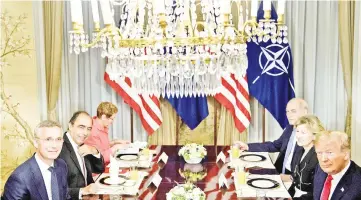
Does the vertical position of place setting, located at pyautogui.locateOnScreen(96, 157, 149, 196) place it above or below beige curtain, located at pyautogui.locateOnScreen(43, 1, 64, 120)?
below

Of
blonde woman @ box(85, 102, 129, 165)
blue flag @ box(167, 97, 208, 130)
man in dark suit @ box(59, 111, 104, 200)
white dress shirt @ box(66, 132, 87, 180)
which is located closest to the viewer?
man in dark suit @ box(59, 111, 104, 200)

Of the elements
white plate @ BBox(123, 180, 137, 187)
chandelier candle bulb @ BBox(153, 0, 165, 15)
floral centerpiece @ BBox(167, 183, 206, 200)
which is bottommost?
white plate @ BBox(123, 180, 137, 187)

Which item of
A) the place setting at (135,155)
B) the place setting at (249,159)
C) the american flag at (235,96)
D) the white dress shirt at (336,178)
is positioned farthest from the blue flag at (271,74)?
the white dress shirt at (336,178)

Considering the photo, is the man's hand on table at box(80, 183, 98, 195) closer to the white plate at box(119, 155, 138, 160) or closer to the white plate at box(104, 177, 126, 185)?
the white plate at box(104, 177, 126, 185)

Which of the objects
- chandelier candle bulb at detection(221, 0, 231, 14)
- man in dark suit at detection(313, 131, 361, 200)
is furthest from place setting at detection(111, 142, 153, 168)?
chandelier candle bulb at detection(221, 0, 231, 14)

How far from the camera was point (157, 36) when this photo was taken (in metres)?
3.29

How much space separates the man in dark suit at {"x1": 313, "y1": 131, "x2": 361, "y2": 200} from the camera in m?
3.10

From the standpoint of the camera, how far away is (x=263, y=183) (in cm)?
377

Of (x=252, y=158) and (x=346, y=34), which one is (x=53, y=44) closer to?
(x=252, y=158)

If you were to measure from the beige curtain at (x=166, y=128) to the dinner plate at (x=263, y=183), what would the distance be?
2.49 m

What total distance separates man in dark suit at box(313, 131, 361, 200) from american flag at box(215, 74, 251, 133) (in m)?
2.65

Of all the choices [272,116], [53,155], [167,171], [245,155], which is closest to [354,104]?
[272,116]

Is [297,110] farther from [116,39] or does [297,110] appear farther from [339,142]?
[116,39]

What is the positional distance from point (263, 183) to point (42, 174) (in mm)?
1661
